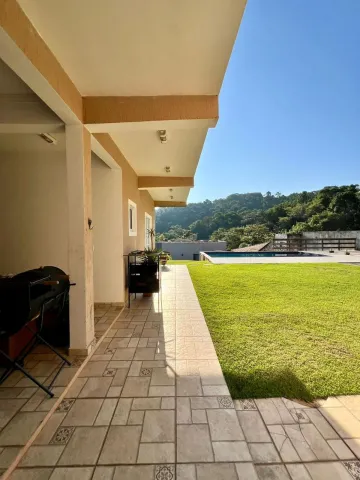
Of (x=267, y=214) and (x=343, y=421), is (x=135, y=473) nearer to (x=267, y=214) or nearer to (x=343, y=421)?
(x=343, y=421)

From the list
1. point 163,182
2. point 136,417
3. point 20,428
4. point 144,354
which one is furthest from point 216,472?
point 163,182

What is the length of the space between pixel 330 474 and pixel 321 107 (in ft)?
92.2

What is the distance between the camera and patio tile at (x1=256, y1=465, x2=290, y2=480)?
128 centimetres

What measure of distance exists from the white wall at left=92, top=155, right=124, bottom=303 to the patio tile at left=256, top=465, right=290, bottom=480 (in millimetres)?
3436

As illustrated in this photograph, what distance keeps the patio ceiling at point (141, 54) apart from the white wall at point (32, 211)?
164 centimetres

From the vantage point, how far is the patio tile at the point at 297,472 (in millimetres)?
1282

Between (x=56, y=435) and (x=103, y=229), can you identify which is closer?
(x=56, y=435)

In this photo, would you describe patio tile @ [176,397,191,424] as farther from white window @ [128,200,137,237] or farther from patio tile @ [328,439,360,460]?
white window @ [128,200,137,237]

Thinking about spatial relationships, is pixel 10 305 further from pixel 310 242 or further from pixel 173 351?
pixel 310 242

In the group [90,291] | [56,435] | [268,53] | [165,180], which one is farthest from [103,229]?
[268,53]

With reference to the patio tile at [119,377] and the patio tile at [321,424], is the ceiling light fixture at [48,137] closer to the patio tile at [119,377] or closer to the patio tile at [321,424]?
the patio tile at [119,377]

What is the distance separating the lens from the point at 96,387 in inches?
81.0

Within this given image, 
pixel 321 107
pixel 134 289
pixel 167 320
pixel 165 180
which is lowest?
pixel 167 320

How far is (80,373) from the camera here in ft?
7.48
